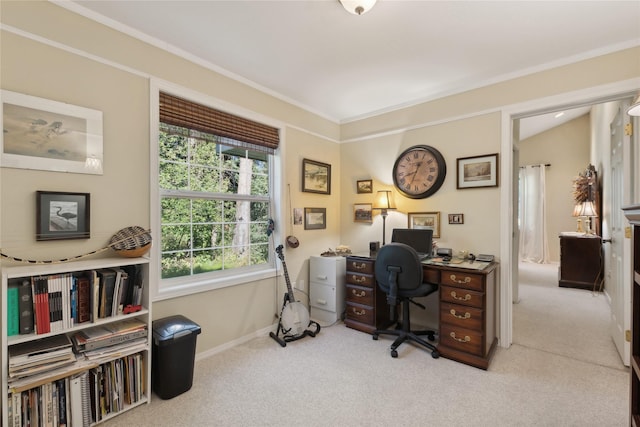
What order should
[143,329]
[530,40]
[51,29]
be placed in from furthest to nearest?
1. [530,40]
2. [143,329]
3. [51,29]

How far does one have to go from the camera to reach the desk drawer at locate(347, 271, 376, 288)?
2975mm

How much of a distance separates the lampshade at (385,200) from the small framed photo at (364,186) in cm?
26

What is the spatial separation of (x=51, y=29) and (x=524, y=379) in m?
3.99

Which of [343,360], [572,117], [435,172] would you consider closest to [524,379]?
[343,360]

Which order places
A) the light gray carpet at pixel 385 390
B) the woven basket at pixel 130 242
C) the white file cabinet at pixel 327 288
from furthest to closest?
the white file cabinet at pixel 327 288
the woven basket at pixel 130 242
the light gray carpet at pixel 385 390

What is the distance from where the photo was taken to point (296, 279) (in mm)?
3279

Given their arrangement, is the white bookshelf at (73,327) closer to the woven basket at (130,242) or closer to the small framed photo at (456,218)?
the woven basket at (130,242)

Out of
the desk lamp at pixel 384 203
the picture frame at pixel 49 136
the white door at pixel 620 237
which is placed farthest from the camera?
the desk lamp at pixel 384 203

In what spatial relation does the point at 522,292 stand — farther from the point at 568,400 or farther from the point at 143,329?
the point at 143,329

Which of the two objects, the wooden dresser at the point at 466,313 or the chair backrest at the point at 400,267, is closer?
the wooden dresser at the point at 466,313

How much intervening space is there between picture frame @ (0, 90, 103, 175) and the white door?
13.1 ft

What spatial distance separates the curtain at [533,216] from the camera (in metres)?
6.57

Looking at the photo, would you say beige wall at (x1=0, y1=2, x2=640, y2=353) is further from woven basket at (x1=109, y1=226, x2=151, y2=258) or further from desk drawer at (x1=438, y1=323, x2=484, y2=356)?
desk drawer at (x1=438, y1=323, x2=484, y2=356)

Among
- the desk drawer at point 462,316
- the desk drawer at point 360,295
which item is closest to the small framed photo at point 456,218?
the desk drawer at point 462,316
